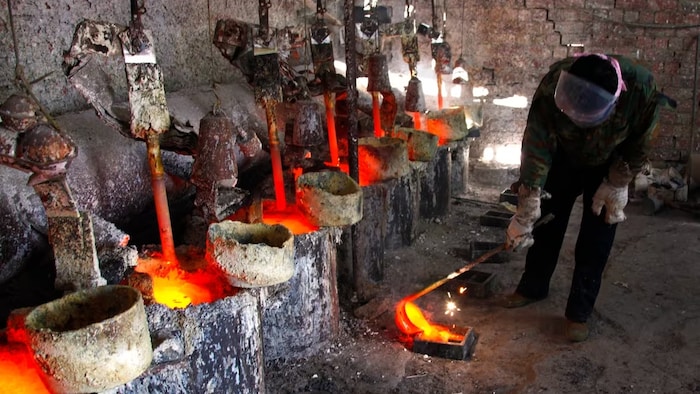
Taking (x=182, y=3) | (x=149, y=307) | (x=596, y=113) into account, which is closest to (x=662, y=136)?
(x=596, y=113)

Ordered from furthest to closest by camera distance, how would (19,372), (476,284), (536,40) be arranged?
1. (536,40)
2. (476,284)
3. (19,372)

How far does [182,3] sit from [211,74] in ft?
2.42

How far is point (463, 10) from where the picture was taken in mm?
8406

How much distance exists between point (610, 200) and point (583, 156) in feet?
1.04

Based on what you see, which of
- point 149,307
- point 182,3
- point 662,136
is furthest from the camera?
point 662,136

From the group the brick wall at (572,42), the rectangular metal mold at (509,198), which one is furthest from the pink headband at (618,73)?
the brick wall at (572,42)

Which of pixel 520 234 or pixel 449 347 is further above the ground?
pixel 520 234

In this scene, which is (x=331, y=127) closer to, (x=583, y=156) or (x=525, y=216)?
(x=525, y=216)

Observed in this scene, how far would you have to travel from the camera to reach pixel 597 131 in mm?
3607

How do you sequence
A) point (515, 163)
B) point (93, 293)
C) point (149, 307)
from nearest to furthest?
point (93, 293) → point (149, 307) → point (515, 163)

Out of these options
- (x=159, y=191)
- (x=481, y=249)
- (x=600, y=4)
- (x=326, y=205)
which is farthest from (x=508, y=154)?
(x=159, y=191)

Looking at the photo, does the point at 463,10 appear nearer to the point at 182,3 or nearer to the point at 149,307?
the point at 182,3

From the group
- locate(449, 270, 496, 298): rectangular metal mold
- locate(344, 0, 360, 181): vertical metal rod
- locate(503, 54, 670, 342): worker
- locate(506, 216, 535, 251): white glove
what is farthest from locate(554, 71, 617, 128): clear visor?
locate(449, 270, 496, 298): rectangular metal mold

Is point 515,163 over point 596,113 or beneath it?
beneath
